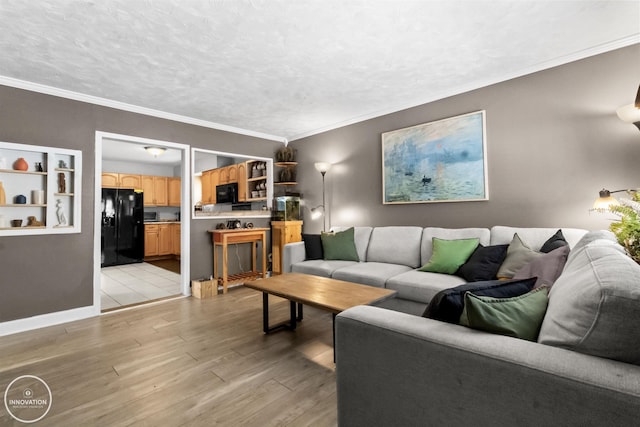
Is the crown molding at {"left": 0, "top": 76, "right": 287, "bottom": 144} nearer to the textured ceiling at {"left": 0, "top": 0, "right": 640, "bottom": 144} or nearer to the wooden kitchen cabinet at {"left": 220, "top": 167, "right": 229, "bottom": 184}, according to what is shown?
the textured ceiling at {"left": 0, "top": 0, "right": 640, "bottom": 144}

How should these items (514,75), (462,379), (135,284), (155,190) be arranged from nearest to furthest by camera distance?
(462,379)
(514,75)
(135,284)
(155,190)

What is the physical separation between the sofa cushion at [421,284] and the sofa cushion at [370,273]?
0.11 metres

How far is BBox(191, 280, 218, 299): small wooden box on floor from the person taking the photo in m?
3.93

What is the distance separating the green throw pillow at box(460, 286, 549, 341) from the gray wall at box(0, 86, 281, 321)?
3.93 metres

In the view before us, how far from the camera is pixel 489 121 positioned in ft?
10.3

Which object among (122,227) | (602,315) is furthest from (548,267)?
(122,227)

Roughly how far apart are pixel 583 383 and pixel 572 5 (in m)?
2.54

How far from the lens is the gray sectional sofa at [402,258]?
257 cm

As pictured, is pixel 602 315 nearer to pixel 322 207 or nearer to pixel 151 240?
pixel 322 207

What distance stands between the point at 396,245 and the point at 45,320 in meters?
3.87

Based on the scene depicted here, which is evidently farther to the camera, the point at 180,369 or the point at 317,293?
the point at 317,293

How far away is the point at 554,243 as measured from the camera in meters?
2.31

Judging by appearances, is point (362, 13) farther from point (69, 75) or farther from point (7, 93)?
point (7, 93)

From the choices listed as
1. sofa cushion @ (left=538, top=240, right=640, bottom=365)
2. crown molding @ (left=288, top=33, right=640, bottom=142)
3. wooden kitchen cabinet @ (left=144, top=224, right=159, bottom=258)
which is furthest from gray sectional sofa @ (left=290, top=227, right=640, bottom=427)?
wooden kitchen cabinet @ (left=144, top=224, right=159, bottom=258)
